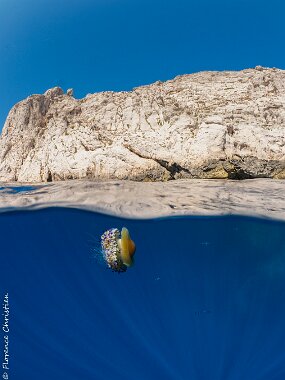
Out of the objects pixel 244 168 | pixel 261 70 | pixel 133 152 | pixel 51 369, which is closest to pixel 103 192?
pixel 133 152

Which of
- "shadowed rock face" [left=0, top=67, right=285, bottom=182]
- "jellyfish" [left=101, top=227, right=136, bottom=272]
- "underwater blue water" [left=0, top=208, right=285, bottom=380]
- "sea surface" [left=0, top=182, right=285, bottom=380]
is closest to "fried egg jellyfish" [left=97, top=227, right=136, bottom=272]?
"jellyfish" [left=101, top=227, right=136, bottom=272]

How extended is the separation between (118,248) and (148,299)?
21.4 feet

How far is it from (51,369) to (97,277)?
3767mm

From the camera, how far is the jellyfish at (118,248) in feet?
21.5

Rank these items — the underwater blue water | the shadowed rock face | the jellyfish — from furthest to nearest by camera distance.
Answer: the underwater blue water
the shadowed rock face
the jellyfish

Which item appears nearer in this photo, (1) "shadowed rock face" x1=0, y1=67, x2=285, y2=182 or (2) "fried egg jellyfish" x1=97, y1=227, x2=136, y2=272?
(2) "fried egg jellyfish" x1=97, y1=227, x2=136, y2=272

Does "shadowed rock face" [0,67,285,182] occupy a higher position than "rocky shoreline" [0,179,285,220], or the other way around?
"shadowed rock face" [0,67,285,182]

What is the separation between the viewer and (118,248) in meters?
6.58

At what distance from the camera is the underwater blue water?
8547 mm

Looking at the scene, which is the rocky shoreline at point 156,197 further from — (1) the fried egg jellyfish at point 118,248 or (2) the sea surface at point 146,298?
(1) the fried egg jellyfish at point 118,248

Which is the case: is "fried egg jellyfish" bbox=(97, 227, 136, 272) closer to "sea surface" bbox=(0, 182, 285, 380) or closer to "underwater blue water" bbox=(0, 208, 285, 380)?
"sea surface" bbox=(0, 182, 285, 380)

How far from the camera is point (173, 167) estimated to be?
863 cm

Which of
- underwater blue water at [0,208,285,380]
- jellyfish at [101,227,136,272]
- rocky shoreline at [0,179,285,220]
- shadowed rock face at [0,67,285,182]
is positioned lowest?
underwater blue water at [0,208,285,380]

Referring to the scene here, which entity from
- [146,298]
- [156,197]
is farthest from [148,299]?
[156,197]
